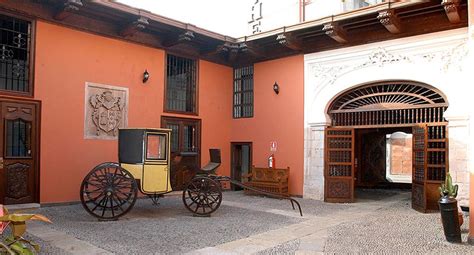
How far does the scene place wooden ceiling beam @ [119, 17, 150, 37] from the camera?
8.52 metres

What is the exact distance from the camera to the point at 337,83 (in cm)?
944

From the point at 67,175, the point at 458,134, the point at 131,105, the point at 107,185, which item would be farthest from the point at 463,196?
the point at 67,175

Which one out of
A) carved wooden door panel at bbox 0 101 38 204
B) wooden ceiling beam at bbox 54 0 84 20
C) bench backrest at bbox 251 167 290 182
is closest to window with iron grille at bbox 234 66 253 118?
bench backrest at bbox 251 167 290 182

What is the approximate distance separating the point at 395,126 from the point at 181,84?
5521 mm

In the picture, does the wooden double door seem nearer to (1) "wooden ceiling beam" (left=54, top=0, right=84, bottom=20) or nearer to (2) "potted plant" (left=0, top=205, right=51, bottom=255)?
(1) "wooden ceiling beam" (left=54, top=0, right=84, bottom=20)

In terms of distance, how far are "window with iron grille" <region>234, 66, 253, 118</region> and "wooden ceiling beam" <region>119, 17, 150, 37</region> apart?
11.8 ft

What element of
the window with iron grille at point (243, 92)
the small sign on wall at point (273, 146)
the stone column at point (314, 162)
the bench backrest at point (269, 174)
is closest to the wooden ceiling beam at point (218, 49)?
the window with iron grille at point (243, 92)

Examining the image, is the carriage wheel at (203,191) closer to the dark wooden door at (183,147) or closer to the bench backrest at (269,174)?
the dark wooden door at (183,147)

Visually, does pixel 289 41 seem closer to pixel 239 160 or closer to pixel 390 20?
pixel 390 20

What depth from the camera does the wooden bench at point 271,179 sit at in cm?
980

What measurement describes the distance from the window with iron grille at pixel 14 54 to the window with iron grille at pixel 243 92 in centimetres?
580

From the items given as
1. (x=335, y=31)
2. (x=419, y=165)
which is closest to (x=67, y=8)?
(x=335, y=31)

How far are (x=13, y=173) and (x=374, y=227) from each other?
6657 mm

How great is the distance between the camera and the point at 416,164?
8359 mm
